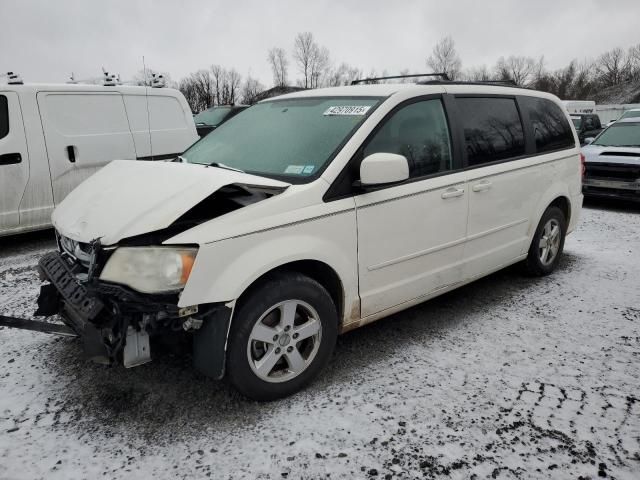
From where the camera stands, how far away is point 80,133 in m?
6.27

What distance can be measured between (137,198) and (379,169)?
1.31m

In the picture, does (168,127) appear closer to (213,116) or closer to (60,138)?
(60,138)

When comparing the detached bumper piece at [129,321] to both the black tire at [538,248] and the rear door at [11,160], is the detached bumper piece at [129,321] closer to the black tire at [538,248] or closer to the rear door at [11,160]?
the black tire at [538,248]

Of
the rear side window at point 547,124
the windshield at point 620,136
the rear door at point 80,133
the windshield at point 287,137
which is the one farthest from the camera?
the windshield at point 620,136

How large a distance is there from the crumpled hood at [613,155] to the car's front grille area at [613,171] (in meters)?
0.07

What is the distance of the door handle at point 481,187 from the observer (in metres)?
3.66

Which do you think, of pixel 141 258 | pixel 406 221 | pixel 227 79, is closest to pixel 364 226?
pixel 406 221

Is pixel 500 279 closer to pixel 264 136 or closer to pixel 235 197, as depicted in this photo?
pixel 264 136

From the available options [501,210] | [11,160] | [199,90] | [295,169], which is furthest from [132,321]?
[199,90]

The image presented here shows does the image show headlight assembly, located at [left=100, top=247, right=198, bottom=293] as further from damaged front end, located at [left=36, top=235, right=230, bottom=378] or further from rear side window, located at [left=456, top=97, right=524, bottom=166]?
rear side window, located at [left=456, top=97, right=524, bottom=166]

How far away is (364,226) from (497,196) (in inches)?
56.2

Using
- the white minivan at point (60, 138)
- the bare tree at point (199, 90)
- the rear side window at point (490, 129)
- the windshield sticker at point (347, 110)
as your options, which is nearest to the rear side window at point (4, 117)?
the white minivan at point (60, 138)

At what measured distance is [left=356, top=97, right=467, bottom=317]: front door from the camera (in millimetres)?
3064

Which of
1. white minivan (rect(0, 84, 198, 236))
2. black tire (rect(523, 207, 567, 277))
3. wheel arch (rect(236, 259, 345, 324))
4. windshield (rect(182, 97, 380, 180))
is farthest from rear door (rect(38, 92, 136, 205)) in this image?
black tire (rect(523, 207, 567, 277))
